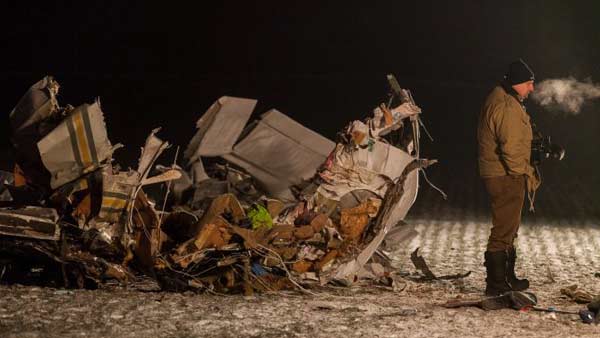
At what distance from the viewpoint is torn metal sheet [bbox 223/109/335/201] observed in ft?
27.8

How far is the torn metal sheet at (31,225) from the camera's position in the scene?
7.33 metres

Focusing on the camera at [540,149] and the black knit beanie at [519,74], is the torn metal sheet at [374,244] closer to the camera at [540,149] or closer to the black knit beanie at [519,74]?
the camera at [540,149]

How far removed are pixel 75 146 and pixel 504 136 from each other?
10.8 feet

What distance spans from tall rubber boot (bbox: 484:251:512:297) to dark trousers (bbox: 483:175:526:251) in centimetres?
6

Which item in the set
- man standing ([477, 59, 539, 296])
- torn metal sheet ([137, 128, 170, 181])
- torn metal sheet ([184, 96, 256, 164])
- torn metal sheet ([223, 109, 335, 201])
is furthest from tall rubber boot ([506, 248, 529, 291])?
torn metal sheet ([137, 128, 170, 181])

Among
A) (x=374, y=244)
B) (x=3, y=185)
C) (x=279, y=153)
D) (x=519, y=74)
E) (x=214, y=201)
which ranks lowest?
(x=374, y=244)

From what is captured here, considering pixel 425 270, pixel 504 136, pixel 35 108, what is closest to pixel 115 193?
pixel 35 108

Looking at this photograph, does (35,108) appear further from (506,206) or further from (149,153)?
(506,206)

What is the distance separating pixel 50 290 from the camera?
7.56 m

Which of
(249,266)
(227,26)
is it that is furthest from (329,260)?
(227,26)

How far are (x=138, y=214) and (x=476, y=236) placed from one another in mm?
4815

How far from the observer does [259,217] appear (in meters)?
7.87

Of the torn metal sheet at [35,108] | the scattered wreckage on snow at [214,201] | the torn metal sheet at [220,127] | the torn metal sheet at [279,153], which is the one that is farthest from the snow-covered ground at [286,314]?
the torn metal sheet at [220,127]

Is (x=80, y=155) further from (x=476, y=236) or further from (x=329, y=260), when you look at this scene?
(x=476, y=236)
